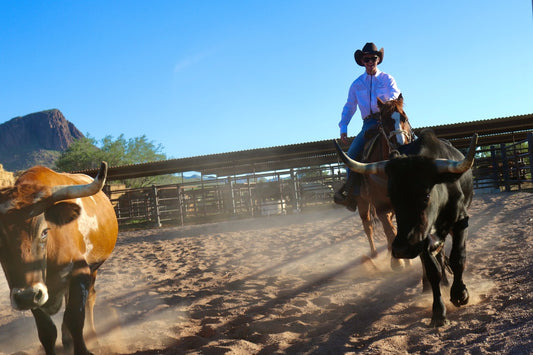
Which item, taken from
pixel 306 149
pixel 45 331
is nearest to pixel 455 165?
pixel 45 331

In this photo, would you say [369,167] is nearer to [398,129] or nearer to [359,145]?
[398,129]

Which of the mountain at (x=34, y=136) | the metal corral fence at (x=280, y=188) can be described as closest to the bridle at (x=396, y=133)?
the metal corral fence at (x=280, y=188)

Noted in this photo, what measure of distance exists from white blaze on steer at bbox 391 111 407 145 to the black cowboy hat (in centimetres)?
118

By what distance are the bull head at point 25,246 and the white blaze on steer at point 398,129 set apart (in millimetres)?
2574

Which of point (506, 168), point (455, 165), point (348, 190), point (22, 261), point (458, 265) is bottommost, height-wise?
point (458, 265)

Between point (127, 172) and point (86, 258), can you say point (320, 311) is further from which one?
point (127, 172)

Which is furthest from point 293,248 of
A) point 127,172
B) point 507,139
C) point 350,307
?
point 507,139

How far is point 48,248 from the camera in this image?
8.56 feet

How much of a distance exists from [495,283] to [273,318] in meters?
1.94

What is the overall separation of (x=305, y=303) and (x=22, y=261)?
95.9 inches

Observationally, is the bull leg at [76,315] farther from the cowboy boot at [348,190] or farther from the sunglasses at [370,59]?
the sunglasses at [370,59]

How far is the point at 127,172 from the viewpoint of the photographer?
1620cm

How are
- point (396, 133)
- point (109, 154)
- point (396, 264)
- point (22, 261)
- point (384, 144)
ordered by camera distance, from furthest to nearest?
point (109, 154), point (396, 264), point (384, 144), point (396, 133), point (22, 261)

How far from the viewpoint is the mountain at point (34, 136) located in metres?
146
